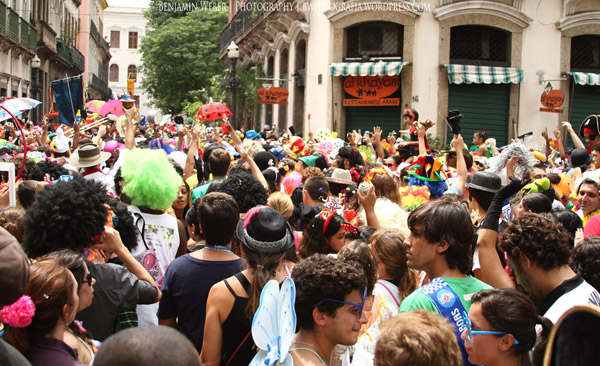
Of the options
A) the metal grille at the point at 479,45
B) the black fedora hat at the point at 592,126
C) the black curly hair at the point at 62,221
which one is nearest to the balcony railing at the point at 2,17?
the metal grille at the point at 479,45

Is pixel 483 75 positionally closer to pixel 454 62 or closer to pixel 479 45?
pixel 454 62

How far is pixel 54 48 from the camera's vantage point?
37656 mm

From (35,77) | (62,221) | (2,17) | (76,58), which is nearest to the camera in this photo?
(62,221)

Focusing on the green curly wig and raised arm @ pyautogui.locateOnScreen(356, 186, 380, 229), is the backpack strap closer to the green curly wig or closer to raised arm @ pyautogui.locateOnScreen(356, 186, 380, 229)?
raised arm @ pyautogui.locateOnScreen(356, 186, 380, 229)

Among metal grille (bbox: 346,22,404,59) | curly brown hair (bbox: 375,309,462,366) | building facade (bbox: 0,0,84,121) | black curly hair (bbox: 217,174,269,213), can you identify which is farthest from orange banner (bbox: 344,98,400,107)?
curly brown hair (bbox: 375,309,462,366)

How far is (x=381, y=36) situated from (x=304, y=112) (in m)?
4.09

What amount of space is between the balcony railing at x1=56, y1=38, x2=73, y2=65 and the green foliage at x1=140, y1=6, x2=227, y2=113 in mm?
6506

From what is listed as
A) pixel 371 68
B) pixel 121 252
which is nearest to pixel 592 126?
→ pixel 121 252

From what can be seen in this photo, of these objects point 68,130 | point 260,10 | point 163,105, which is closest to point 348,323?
point 68,130

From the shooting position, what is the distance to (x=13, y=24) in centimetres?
2753

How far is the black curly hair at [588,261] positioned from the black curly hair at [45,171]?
477cm

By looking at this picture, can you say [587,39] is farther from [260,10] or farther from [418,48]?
[260,10]

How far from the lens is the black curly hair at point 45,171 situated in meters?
6.05

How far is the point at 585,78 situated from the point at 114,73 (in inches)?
2896
